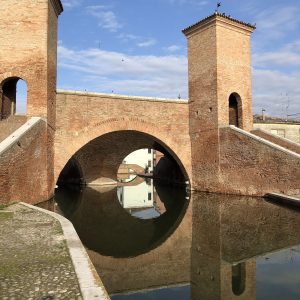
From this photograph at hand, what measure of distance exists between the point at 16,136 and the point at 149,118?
6976 mm

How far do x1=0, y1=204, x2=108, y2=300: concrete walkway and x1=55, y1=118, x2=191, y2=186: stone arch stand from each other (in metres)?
6.99

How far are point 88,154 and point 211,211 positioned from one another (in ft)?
38.8

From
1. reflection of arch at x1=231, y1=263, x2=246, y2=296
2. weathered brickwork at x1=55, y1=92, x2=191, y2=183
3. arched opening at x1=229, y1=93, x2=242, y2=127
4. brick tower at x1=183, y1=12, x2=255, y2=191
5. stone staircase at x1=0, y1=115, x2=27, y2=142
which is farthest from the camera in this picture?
arched opening at x1=229, y1=93, x2=242, y2=127

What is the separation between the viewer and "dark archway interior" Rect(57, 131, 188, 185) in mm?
20781

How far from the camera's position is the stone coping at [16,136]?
890 cm

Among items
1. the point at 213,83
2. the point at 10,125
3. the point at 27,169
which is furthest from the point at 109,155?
the point at 27,169

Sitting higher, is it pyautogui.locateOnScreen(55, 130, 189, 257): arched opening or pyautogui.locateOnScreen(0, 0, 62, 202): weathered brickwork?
pyautogui.locateOnScreen(0, 0, 62, 202): weathered brickwork

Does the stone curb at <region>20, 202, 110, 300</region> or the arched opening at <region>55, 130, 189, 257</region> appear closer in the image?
the stone curb at <region>20, 202, 110, 300</region>

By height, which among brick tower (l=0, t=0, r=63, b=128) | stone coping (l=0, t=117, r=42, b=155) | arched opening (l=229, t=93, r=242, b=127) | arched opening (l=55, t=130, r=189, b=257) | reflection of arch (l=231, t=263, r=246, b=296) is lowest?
reflection of arch (l=231, t=263, r=246, b=296)

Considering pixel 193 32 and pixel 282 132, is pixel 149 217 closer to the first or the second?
pixel 193 32

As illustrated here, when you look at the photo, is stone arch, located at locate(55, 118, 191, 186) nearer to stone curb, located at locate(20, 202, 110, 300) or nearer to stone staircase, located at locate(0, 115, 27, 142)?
stone staircase, located at locate(0, 115, 27, 142)

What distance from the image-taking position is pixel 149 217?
1152 cm

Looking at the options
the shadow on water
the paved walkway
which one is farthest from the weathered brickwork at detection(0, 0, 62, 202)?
the paved walkway

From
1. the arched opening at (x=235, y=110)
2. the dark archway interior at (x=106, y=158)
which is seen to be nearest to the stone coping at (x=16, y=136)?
the dark archway interior at (x=106, y=158)
